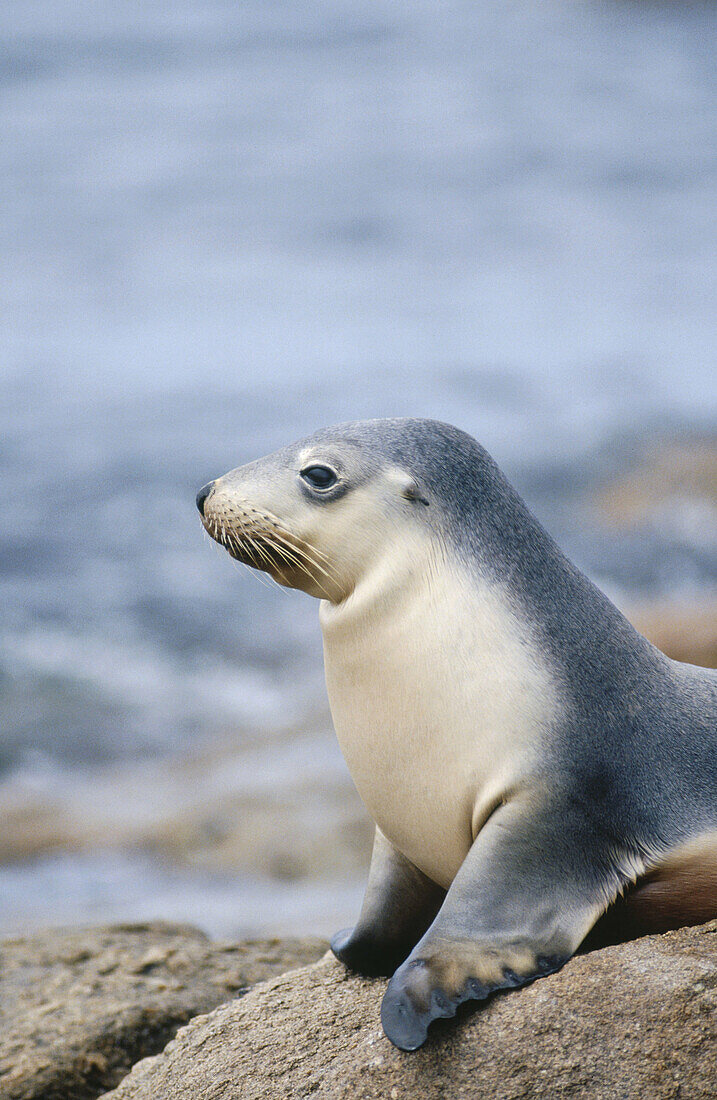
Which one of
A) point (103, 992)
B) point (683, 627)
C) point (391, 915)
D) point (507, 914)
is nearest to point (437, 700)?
point (507, 914)

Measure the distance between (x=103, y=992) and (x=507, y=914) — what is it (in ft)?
6.09

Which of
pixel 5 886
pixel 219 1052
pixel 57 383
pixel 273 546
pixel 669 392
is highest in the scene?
pixel 57 383

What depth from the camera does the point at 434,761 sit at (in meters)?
2.08

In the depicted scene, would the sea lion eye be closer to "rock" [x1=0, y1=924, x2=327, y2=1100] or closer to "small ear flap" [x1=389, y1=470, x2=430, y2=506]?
"small ear flap" [x1=389, y1=470, x2=430, y2=506]

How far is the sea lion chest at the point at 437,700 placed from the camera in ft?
6.72

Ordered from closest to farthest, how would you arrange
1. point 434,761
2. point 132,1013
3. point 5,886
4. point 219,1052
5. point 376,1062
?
point 376,1062 < point 434,761 < point 219,1052 < point 132,1013 < point 5,886

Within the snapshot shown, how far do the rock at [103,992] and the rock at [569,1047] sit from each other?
39.5 inches

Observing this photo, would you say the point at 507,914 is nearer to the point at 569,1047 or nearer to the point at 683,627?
the point at 569,1047

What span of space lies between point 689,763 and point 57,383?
1217cm

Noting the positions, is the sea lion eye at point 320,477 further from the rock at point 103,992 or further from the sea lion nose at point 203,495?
the rock at point 103,992

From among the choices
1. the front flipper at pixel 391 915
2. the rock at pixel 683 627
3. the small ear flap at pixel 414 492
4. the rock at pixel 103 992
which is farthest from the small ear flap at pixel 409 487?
the rock at pixel 683 627

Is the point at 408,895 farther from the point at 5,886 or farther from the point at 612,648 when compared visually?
the point at 5,886

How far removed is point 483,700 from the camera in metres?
2.06

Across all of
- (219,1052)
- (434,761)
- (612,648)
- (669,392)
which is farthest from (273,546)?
(669,392)
